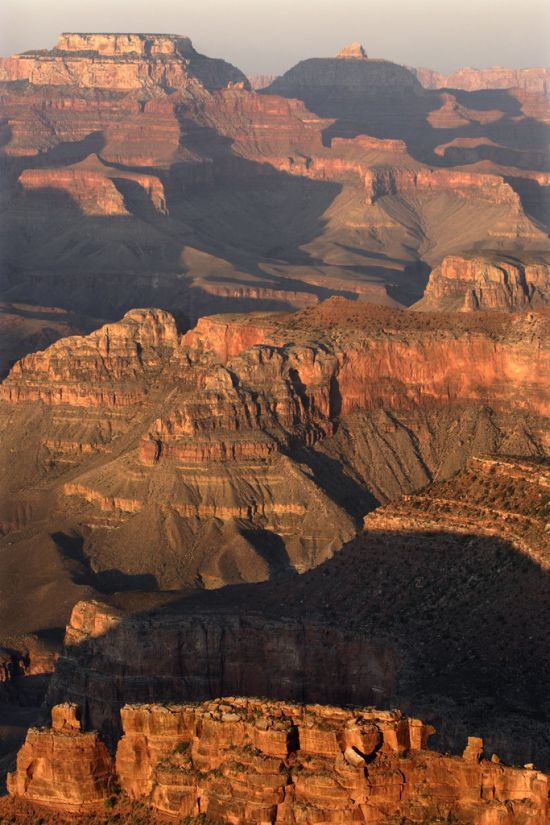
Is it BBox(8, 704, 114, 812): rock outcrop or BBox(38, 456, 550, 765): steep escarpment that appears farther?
BBox(38, 456, 550, 765): steep escarpment

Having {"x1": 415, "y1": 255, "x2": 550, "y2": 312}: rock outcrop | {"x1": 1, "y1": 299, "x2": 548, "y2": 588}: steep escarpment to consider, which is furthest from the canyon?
{"x1": 415, "y1": 255, "x2": 550, "y2": 312}: rock outcrop

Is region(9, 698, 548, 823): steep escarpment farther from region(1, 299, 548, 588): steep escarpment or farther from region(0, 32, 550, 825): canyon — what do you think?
region(1, 299, 548, 588): steep escarpment

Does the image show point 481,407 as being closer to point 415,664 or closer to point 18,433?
point 18,433

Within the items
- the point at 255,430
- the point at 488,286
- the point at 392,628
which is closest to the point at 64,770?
the point at 392,628

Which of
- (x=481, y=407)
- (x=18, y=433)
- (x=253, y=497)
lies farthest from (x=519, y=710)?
(x=18, y=433)

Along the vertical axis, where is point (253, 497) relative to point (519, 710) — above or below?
above

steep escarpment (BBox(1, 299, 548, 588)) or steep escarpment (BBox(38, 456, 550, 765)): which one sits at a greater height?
steep escarpment (BBox(1, 299, 548, 588))
